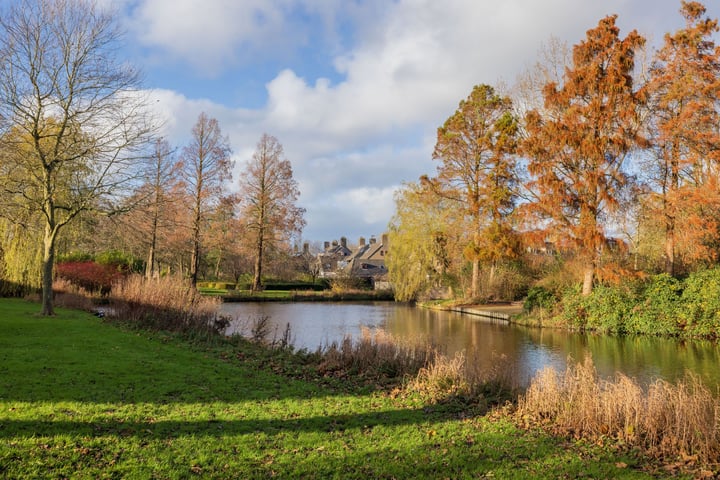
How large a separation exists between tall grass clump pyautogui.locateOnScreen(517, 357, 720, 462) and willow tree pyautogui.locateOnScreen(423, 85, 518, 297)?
21.2 metres

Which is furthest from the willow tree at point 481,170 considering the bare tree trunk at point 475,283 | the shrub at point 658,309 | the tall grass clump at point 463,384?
the tall grass clump at point 463,384

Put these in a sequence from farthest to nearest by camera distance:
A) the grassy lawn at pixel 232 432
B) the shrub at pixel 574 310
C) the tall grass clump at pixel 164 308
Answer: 1. the shrub at pixel 574 310
2. the tall grass clump at pixel 164 308
3. the grassy lawn at pixel 232 432

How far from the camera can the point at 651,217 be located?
21828 millimetres

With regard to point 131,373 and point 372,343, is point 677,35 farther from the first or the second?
point 131,373

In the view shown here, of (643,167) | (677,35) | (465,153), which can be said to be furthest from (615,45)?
(465,153)

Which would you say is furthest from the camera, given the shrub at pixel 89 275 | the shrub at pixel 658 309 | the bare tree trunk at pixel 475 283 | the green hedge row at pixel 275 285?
the green hedge row at pixel 275 285

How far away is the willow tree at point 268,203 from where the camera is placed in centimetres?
3778

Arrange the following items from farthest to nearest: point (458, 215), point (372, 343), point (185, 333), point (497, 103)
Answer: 1. point (458, 215)
2. point (497, 103)
3. point (185, 333)
4. point (372, 343)

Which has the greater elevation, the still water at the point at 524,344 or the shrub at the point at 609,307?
the shrub at the point at 609,307

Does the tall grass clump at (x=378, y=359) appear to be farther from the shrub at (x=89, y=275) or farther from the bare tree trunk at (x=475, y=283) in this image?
the bare tree trunk at (x=475, y=283)

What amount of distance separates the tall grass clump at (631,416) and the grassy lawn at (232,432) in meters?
0.60

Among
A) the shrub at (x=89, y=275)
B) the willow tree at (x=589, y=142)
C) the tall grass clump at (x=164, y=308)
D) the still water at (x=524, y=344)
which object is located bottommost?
the still water at (x=524, y=344)

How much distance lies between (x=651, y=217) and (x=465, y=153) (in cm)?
1121

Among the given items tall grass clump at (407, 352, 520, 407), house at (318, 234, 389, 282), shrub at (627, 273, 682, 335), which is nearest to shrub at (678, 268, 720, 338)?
Result: shrub at (627, 273, 682, 335)
